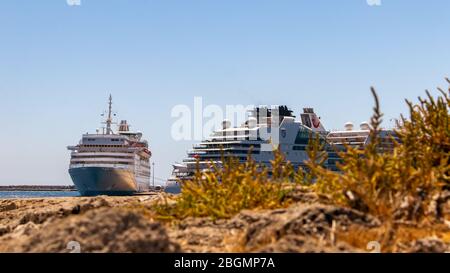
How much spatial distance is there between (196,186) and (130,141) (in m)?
96.1

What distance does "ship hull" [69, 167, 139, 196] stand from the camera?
95.0 metres

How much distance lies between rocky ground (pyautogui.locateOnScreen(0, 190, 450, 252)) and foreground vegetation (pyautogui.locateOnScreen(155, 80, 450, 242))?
0.76 feet

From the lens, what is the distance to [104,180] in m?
96.1

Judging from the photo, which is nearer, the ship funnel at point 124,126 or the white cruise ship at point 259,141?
the white cruise ship at point 259,141

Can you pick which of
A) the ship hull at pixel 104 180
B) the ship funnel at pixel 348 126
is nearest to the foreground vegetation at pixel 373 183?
the ship hull at pixel 104 180

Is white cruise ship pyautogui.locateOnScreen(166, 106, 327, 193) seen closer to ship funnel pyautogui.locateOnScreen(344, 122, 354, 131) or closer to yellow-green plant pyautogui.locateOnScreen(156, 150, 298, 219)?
ship funnel pyautogui.locateOnScreen(344, 122, 354, 131)

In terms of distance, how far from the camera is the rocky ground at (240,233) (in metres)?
5.09

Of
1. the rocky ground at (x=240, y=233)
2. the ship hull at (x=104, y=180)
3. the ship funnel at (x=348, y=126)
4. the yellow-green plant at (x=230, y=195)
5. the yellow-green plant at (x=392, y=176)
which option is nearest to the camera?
the rocky ground at (x=240, y=233)

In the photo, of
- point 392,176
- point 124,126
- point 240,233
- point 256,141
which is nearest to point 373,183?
point 392,176

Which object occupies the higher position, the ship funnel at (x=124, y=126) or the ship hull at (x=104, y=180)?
the ship funnel at (x=124, y=126)

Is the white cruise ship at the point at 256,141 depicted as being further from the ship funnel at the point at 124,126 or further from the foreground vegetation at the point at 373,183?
the foreground vegetation at the point at 373,183

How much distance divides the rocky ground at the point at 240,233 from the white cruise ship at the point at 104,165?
89551mm
